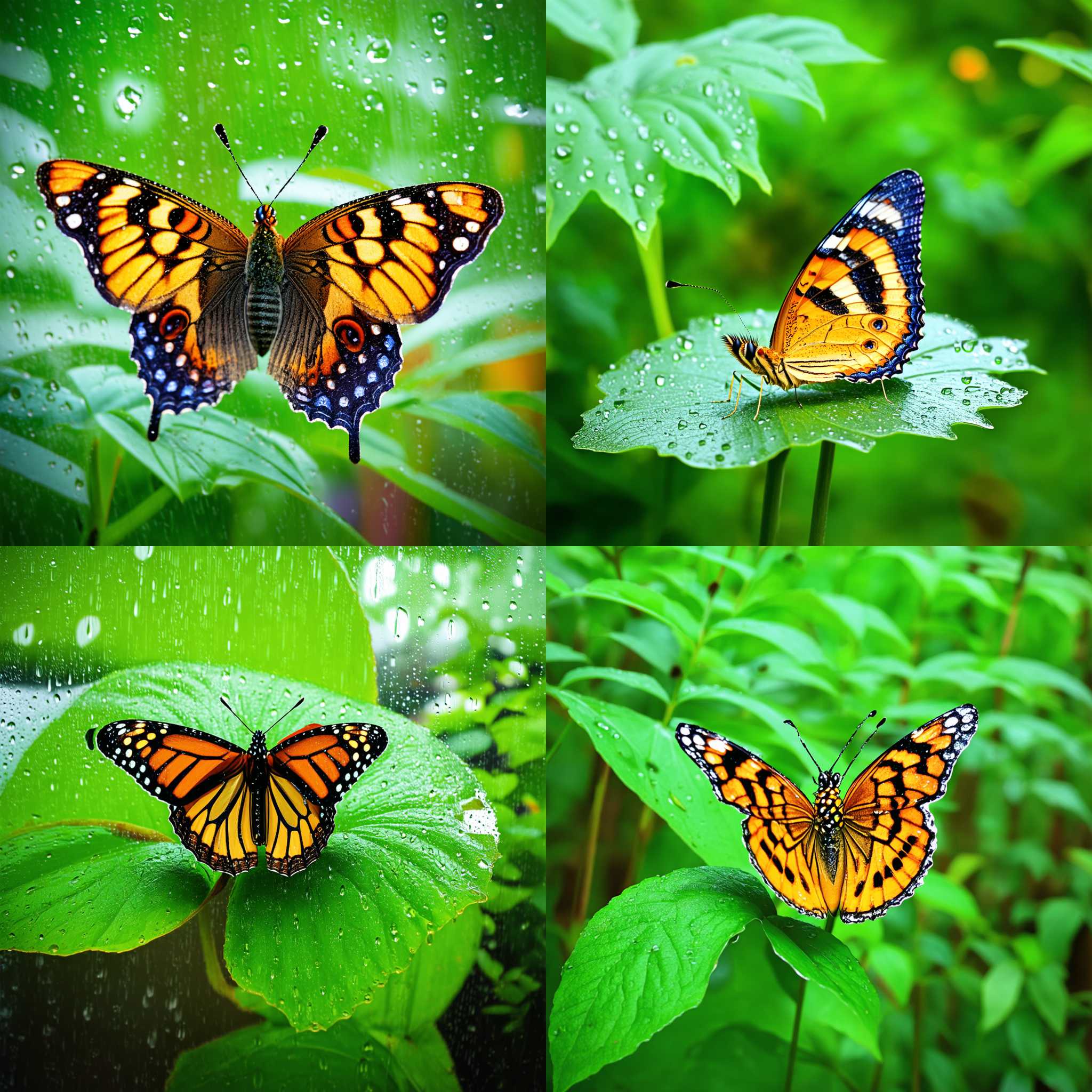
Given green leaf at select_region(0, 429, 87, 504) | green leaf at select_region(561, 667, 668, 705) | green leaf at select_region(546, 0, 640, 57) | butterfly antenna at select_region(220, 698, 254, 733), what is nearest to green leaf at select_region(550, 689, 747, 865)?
green leaf at select_region(561, 667, 668, 705)

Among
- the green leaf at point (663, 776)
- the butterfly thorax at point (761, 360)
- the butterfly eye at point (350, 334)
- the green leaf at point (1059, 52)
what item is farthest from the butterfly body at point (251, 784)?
the green leaf at point (1059, 52)

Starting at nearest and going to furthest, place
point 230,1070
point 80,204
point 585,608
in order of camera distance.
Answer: point 80,204 → point 230,1070 → point 585,608

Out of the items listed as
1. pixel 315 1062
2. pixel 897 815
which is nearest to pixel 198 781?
pixel 315 1062

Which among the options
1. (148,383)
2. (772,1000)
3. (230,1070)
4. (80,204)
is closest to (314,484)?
(148,383)

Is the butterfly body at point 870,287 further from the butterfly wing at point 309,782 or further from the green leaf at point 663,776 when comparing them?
the butterfly wing at point 309,782

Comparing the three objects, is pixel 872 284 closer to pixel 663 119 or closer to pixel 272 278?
pixel 663 119

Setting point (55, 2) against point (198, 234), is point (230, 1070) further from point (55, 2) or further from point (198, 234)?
point (55, 2)
